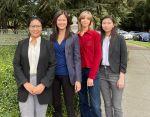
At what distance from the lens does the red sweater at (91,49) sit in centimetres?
582

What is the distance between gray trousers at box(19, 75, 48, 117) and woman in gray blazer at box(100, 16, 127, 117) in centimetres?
119

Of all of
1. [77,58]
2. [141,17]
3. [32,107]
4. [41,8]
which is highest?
[41,8]

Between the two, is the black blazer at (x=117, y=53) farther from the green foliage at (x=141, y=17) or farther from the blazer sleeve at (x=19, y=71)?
the green foliage at (x=141, y=17)

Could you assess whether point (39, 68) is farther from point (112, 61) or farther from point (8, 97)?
point (112, 61)

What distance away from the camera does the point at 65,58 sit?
217 inches

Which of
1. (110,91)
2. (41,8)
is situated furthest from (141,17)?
(110,91)

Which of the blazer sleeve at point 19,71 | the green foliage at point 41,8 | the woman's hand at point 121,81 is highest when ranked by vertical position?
the green foliage at point 41,8

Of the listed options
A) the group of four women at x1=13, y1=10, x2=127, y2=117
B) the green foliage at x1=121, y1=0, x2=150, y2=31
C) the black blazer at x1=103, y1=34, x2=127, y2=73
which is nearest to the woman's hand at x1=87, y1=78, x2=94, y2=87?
the group of four women at x1=13, y1=10, x2=127, y2=117

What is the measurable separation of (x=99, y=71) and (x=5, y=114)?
1.50 metres

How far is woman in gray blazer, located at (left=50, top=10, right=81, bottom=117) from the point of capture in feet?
18.1

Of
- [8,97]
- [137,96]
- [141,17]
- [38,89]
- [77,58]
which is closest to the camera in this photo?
[38,89]

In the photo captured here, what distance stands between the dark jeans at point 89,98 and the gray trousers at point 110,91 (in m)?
0.11

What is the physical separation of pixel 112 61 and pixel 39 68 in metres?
1.27

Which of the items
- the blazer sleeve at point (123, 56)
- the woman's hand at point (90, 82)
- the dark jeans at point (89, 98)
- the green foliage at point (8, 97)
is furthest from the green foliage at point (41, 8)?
the woman's hand at point (90, 82)
